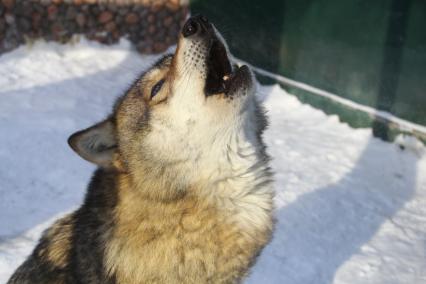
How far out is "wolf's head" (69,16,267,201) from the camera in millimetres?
2604

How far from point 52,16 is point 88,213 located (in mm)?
5152

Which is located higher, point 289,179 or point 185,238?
point 185,238

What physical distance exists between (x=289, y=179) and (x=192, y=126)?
3059mm

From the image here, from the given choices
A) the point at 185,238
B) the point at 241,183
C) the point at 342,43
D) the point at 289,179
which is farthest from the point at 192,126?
the point at 342,43

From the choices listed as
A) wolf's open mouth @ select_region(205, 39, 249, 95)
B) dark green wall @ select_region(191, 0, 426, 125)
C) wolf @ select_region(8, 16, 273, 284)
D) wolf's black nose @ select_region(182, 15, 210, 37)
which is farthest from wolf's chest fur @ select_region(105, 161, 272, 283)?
dark green wall @ select_region(191, 0, 426, 125)

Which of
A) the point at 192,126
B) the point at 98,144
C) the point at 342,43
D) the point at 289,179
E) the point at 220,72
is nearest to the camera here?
the point at 192,126

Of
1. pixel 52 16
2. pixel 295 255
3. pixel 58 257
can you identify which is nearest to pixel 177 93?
pixel 58 257

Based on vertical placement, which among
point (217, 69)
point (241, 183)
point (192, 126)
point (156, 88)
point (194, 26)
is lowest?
point (241, 183)

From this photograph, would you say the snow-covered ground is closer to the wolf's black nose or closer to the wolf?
the wolf

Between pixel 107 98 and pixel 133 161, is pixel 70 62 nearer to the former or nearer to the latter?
pixel 107 98

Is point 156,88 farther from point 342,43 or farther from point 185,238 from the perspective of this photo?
point 342,43

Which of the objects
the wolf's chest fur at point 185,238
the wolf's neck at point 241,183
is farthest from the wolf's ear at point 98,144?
the wolf's neck at point 241,183

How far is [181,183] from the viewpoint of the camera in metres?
2.66

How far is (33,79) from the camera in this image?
6.77 metres
